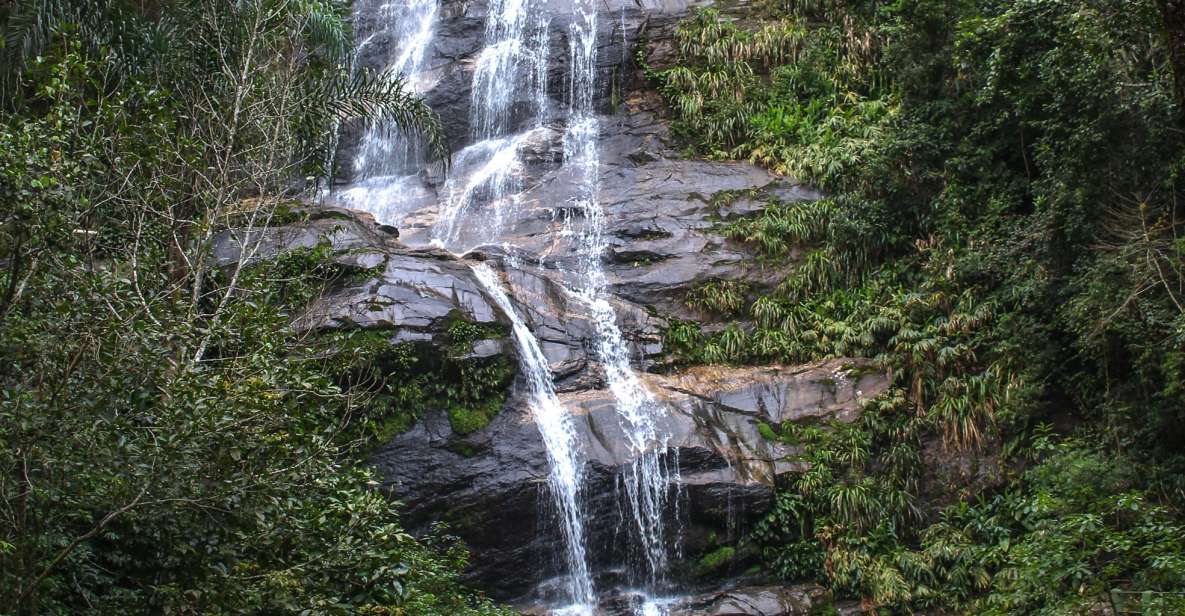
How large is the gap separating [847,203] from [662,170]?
3.88 meters

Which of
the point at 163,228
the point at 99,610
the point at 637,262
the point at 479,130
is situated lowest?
the point at 99,610

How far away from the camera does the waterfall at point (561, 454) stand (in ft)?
41.9

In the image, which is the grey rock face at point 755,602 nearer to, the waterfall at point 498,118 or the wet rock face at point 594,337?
the wet rock face at point 594,337

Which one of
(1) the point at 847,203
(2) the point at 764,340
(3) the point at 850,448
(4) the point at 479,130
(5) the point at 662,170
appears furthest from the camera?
(4) the point at 479,130

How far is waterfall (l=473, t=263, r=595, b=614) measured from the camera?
1276cm

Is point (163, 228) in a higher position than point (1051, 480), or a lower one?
higher

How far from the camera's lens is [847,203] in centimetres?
1648

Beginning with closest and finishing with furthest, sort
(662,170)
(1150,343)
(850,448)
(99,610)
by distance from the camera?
(99,610), (1150,343), (850,448), (662,170)

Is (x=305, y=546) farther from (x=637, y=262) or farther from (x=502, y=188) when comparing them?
(x=502, y=188)

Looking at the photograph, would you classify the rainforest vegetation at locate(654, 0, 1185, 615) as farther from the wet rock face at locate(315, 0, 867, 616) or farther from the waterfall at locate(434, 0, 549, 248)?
the waterfall at locate(434, 0, 549, 248)

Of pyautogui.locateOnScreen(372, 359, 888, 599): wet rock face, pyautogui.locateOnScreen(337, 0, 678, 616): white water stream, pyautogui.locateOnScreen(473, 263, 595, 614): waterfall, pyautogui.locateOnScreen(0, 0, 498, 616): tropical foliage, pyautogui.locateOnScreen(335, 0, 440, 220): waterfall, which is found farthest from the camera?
pyautogui.locateOnScreen(335, 0, 440, 220): waterfall

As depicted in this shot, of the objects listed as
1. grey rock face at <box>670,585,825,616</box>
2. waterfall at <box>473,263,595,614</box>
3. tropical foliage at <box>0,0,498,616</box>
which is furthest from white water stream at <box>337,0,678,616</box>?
tropical foliage at <box>0,0,498,616</box>

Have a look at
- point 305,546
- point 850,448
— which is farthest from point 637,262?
point 305,546

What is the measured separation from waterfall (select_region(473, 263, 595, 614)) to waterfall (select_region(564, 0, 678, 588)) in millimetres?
780
